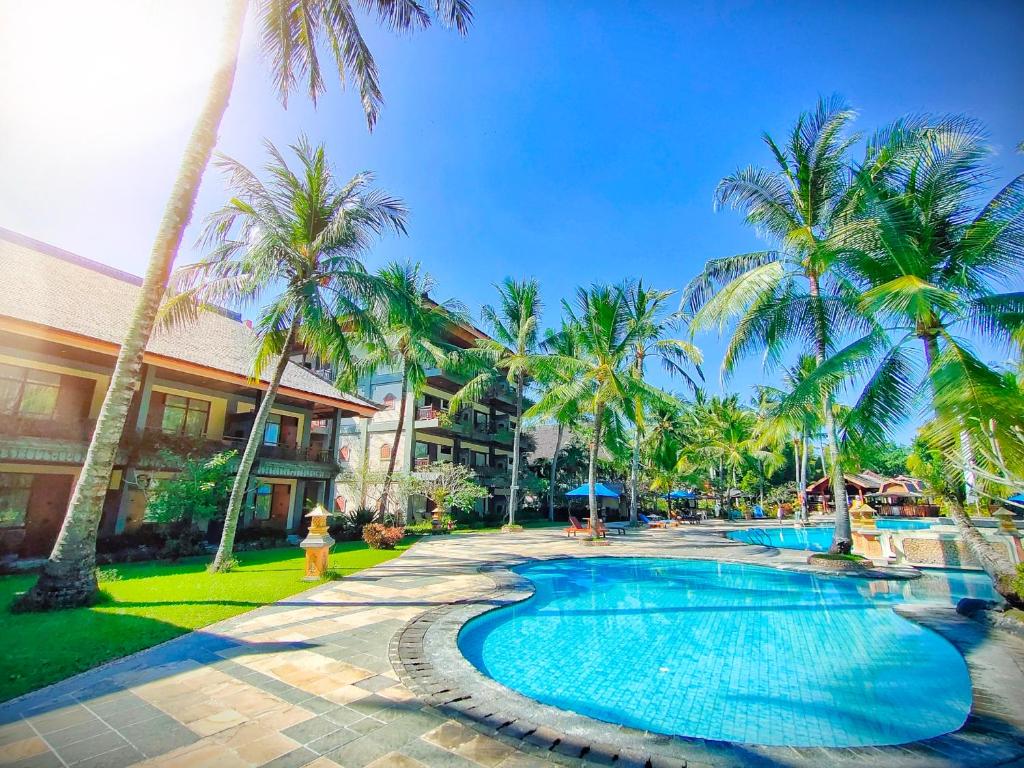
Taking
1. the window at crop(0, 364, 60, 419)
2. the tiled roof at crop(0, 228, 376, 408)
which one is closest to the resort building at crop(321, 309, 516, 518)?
the tiled roof at crop(0, 228, 376, 408)

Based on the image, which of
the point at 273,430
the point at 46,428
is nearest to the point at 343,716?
the point at 46,428

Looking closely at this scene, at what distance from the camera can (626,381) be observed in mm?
18734

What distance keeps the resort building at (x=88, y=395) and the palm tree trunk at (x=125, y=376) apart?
4.36 m

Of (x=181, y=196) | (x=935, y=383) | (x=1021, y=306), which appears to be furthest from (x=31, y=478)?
(x=1021, y=306)

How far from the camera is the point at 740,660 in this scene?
6312 mm

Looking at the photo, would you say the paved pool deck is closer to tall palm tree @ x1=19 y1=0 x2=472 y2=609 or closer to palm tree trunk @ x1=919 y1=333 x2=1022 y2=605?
palm tree trunk @ x1=919 y1=333 x2=1022 y2=605

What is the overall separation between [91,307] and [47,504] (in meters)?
5.83

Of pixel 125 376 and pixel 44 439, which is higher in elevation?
pixel 125 376

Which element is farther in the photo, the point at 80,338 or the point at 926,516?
the point at 926,516

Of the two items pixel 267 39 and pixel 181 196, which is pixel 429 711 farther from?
pixel 267 39

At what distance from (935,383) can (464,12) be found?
36.8ft

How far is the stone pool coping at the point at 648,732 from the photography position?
3.38 meters

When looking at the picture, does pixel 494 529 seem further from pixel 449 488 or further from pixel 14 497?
pixel 14 497

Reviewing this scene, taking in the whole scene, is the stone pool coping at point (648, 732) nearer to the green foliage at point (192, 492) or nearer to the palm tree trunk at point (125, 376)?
the palm tree trunk at point (125, 376)
